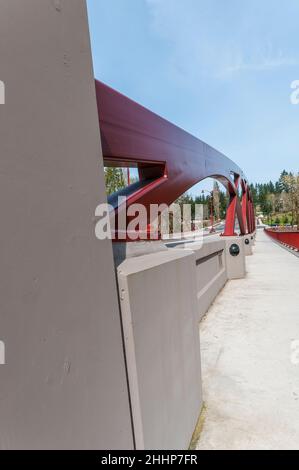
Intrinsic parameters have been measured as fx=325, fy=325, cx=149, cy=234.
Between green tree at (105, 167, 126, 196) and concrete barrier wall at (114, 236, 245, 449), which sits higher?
green tree at (105, 167, 126, 196)

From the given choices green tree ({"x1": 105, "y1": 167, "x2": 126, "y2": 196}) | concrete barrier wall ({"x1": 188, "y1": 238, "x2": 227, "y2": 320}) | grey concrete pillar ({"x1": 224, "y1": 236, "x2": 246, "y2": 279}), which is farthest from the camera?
green tree ({"x1": 105, "y1": 167, "x2": 126, "y2": 196})

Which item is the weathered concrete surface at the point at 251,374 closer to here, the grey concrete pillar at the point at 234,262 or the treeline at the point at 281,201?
the grey concrete pillar at the point at 234,262

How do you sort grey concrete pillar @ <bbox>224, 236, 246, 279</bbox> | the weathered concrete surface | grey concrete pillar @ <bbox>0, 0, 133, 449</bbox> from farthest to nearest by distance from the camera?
grey concrete pillar @ <bbox>224, 236, 246, 279</bbox> < the weathered concrete surface < grey concrete pillar @ <bbox>0, 0, 133, 449</bbox>

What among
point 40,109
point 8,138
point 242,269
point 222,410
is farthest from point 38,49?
point 242,269

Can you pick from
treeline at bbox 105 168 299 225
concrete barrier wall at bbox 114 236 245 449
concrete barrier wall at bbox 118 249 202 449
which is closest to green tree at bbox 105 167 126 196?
treeline at bbox 105 168 299 225

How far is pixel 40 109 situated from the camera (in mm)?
1405

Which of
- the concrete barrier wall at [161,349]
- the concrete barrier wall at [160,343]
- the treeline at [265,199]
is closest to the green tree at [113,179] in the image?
the treeline at [265,199]

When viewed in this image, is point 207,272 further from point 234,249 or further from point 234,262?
point 234,262

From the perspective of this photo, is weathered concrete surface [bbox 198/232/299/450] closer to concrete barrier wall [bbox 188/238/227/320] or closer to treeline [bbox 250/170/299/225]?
concrete barrier wall [bbox 188/238/227/320]

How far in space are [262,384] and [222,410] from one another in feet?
2.32

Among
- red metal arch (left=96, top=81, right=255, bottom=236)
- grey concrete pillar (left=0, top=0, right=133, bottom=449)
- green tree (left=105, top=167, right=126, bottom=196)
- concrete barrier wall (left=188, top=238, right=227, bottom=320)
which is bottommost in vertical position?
concrete barrier wall (left=188, top=238, right=227, bottom=320)

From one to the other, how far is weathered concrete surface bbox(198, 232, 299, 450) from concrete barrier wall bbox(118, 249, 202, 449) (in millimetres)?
366

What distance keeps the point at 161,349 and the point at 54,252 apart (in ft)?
3.95

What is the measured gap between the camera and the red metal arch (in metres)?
3.91
